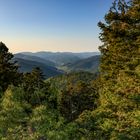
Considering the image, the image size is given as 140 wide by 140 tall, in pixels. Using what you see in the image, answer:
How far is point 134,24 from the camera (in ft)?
103

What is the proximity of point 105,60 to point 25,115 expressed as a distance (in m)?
16.8

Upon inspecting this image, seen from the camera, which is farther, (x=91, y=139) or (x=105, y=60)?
(x=105, y=60)

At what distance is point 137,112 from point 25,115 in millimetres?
9100

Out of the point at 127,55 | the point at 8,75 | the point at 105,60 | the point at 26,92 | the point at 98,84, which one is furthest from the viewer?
the point at 8,75

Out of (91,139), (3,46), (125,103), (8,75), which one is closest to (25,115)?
(91,139)

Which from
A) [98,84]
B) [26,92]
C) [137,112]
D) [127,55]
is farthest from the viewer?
[98,84]

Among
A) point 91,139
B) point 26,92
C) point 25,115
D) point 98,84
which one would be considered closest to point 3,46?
point 98,84

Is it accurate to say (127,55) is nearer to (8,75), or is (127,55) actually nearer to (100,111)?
(100,111)

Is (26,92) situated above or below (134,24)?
below

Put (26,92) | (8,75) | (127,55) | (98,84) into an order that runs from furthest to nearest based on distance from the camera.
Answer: (8,75), (98,84), (127,55), (26,92)

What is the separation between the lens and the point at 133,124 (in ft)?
72.6

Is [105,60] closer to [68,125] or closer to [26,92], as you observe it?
[26,92]

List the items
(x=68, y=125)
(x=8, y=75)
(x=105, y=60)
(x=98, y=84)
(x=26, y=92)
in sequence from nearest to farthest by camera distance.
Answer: (x=68, y=125) < (x=26, y=92) < (x=105, y=60) < (x=98, y=84) < (x=8, y=75)

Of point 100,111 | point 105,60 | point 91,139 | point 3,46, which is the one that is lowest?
point 91,139
